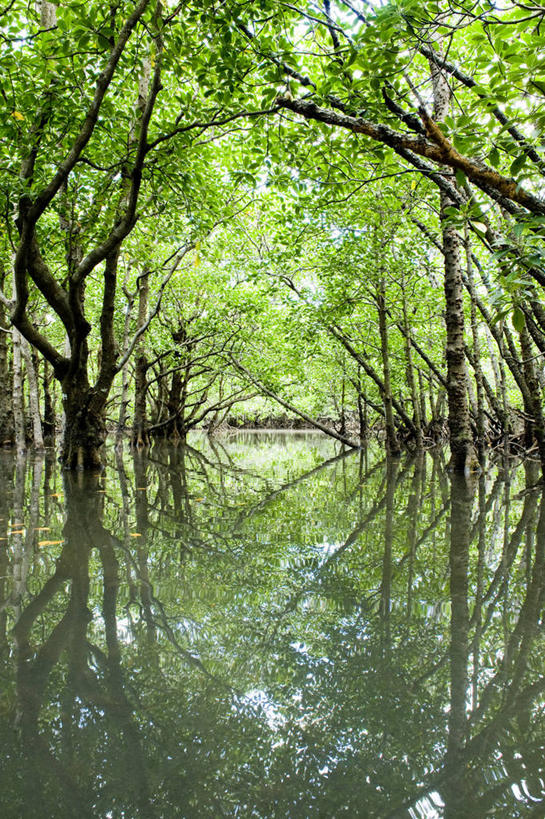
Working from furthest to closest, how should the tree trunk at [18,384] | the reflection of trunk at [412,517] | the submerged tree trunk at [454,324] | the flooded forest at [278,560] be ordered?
the tree trunk at [18,384] < the submerged tree trunk at [454,324] < the reflection of trunk at [412,517] < the flooded forest at [278,560]

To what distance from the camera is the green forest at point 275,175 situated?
9.78 feet

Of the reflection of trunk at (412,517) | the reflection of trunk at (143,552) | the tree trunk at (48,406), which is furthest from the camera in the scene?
the tree trunk at (48,406)

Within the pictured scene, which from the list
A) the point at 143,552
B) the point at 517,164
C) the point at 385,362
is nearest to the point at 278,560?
the point at 143,552

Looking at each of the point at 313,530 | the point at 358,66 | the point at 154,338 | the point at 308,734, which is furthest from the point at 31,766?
the point at 154,338

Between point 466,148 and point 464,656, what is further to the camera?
point 466,148

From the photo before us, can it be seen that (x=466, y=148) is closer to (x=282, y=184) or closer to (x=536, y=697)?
(x=536, y=697)

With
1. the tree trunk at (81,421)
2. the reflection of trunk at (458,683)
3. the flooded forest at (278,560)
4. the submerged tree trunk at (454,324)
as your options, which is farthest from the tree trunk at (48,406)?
the reflection of trunk at (458,683)

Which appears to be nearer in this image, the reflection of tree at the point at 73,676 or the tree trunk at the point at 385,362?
the reflection of tree at the point at 73,676

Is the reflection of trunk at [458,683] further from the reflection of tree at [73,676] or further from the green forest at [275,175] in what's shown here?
the green forest at [275,175]

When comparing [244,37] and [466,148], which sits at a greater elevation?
[244,37]

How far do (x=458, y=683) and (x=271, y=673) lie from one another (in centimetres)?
69

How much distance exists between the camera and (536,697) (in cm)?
163

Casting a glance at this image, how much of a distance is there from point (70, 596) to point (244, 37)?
4822mm

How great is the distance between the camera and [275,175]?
5.86 m
